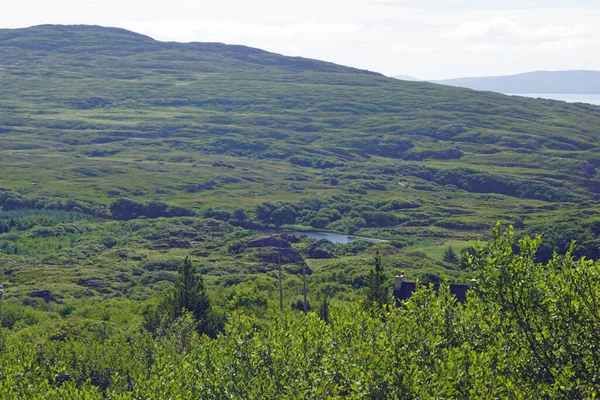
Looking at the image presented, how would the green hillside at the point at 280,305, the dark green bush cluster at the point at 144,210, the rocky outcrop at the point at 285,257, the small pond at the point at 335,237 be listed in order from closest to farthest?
the green hillside at the point at 280,305
the rocky outcrop at the point at 285,257
the small pond at the point at 335,237
the dark green bush cluster at the point at 144,210

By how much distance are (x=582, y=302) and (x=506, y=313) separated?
2.50 meters

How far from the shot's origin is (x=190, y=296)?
63500 millimetres

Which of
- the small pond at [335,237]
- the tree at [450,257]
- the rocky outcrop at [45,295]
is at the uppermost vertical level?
the rocky outcrop at [45,295]

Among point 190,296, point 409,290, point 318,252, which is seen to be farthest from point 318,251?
point 190,296

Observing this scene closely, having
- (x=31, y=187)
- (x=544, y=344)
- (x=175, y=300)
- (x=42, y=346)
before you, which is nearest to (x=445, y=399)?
(x=544, y=344)

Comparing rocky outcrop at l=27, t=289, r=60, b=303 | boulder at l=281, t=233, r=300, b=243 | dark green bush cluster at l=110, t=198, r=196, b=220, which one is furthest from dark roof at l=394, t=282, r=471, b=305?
dark green bush cluster at l=110, t=198, r=196, b=220

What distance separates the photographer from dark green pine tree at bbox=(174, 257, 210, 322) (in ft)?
207

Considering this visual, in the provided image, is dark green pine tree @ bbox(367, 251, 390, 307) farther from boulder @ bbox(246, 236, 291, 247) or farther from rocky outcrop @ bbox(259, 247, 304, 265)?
boulder @ bbox(246, 236, 291, 247)

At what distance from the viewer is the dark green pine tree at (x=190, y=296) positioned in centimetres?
6312

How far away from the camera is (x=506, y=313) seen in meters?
28.4

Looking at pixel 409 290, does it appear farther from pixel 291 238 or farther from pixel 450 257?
pixel 291 238

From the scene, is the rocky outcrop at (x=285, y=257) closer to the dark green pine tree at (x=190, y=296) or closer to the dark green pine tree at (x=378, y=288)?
the dark green pine tree at (x=190, y=296)

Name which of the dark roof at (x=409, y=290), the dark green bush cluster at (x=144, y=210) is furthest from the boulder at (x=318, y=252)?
the dark roof at (x=409, y=290)

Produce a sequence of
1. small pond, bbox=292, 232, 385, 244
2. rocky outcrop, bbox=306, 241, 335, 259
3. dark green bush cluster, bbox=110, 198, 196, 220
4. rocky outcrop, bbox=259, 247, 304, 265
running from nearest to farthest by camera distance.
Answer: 1. rocky outcrop, bbox=259, 247, 304, 265
2. rocky outcrop, bbox=306, 241, 335, 259
3. small pond, bbox=292, 232, 385, 244
4. dark green bush cluster, bbox=110, 198, 196, 220
